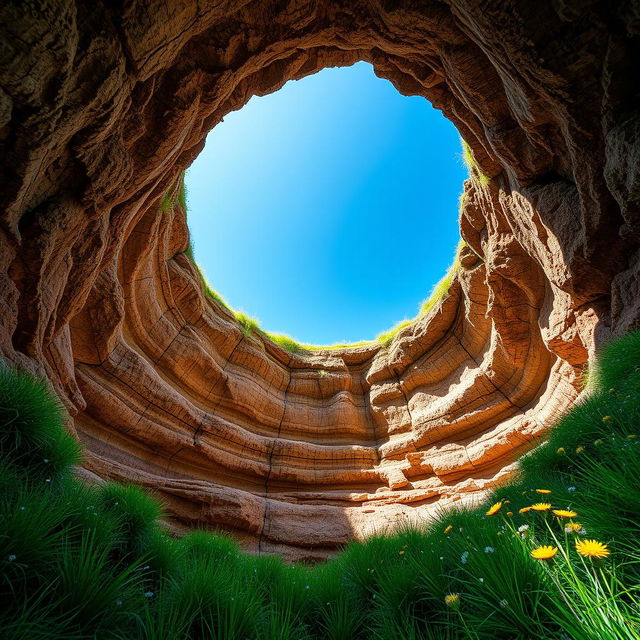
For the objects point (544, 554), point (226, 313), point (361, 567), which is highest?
point (226, 313)

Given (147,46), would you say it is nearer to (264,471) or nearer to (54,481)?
(54,481)

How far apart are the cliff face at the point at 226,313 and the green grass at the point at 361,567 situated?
98.3 inches

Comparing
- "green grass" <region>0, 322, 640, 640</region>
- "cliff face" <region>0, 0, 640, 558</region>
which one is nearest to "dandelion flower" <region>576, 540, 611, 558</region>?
"green grass" <region>0, 322, 640, 640</region>

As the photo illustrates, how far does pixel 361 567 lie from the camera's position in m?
3.84

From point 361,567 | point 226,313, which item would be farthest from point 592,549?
point 226,313

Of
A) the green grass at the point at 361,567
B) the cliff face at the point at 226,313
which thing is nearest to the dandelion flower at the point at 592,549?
the green grass at the point at 361,567

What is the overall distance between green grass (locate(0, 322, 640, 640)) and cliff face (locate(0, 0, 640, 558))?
2.50 meters

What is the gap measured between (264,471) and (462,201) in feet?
36.4

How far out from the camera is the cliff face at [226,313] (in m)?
4.43

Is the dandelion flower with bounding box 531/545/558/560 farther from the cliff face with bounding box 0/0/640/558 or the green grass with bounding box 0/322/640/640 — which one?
the cliff face with bounding box 0/0/640/558

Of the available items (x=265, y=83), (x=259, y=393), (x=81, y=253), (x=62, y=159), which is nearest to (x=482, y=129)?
(x=265, y=83)

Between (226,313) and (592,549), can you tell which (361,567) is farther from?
(226,313)

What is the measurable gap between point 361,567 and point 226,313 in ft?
39.6

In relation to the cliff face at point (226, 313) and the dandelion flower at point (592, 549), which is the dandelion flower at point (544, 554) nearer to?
the dandelion flower at point (592, 549)
